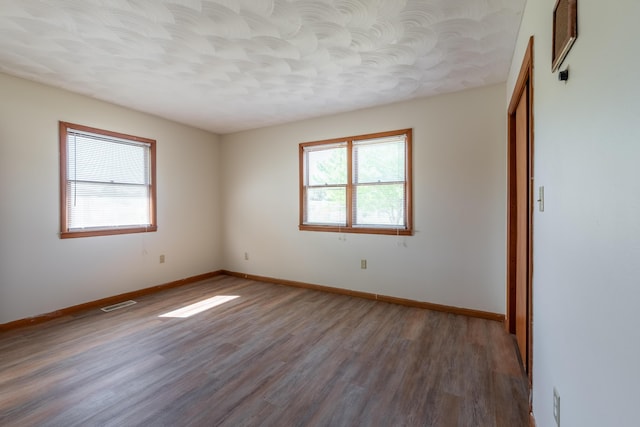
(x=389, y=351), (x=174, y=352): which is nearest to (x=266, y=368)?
(x=174, y=352)

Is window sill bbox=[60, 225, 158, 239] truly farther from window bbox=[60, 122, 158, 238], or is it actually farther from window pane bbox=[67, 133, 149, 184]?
window pane bbox=[67, 133, 149, 184]

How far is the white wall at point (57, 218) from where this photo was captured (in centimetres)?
289

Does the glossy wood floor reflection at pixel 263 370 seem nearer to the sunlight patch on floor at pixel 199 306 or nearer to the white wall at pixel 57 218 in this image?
the sunlight patch on floor at pixel 199 306

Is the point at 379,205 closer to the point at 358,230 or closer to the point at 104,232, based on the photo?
the point at 358,230

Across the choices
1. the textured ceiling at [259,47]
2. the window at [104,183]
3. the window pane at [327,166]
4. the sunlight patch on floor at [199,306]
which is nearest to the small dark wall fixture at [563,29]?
the textured ceiling at [259,47]

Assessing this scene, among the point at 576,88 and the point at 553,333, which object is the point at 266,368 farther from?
the point at 576,88

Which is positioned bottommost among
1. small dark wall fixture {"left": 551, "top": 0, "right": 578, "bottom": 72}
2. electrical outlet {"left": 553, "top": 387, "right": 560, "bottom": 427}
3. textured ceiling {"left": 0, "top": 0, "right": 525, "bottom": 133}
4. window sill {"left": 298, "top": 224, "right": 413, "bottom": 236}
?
electrical outlet {"left": 553, "top": 387, "right": 560, "bottom": 427}

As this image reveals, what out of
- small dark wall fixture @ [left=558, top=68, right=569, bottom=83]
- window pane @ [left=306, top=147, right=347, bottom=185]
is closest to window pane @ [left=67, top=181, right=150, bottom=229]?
window pane @ [left=306, top=147, right=347, bottom=185]

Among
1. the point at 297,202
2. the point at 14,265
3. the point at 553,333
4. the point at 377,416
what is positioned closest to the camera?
the point at 553,333

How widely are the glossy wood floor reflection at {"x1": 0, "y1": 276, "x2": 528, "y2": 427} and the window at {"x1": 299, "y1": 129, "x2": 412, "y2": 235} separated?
1.20m

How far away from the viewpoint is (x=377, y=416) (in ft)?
5.59

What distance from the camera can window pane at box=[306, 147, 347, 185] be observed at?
13.3 feet

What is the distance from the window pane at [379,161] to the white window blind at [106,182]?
119 inches

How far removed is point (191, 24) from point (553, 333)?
2.87 metres
